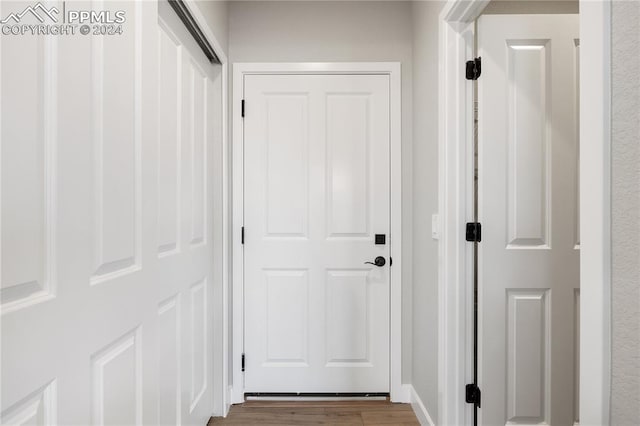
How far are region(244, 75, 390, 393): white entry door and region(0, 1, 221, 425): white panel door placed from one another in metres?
0.68

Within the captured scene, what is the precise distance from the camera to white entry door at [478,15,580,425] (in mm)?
1606

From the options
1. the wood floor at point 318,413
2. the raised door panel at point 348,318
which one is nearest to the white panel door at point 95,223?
the wood floor at point 318,413

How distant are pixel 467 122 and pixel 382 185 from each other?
762 millimetres

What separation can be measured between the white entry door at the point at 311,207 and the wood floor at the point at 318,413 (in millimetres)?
235

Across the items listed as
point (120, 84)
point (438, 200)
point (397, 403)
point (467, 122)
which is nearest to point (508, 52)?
point (467, 122)

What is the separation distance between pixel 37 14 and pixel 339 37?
6.10ft

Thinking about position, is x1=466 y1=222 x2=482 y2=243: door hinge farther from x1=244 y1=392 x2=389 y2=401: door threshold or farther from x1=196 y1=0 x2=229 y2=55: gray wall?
x1=196 y1=0 x2=229 y2=55: gray wall

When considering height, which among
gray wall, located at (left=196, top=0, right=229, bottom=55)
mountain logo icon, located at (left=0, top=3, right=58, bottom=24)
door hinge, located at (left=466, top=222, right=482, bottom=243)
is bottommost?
door hinge, located at (left=466, top=222, right=482, bottom=243)

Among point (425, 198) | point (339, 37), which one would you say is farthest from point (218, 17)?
point (425, 198)

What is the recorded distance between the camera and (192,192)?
1771 millimetres

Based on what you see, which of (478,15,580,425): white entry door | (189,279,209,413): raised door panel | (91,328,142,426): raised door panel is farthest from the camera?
(189,279,209,413): raised door panel

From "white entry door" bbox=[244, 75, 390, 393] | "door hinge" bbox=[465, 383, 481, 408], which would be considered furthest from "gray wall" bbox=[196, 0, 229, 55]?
"door hinge" bbox=[465, 383, 481, 408]

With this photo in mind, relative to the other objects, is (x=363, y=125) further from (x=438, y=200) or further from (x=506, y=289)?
(x=506, y=289)

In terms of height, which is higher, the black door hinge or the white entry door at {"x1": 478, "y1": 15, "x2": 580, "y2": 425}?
the black door hinge
